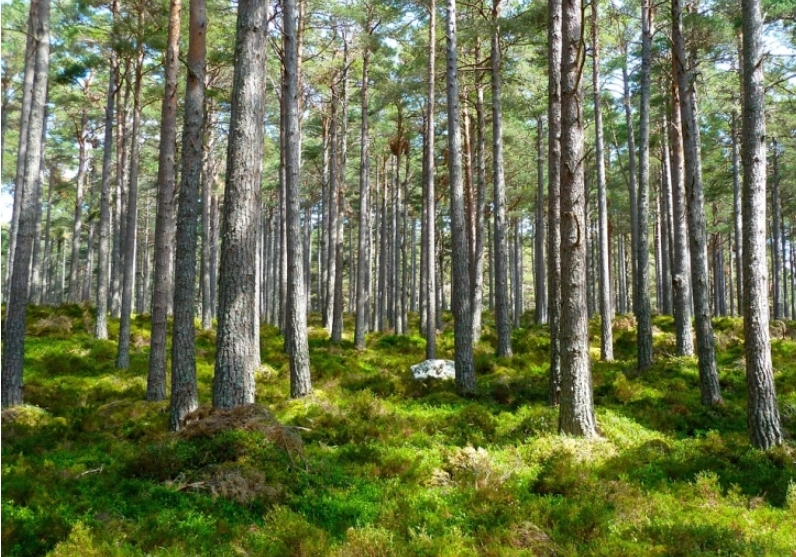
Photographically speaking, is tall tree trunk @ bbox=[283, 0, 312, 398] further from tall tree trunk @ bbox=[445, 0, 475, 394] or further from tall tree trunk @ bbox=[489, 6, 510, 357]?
tall tree trunk @ bbox=[489, 6, 510, 357]

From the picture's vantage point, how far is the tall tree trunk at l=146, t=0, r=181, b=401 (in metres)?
10.3

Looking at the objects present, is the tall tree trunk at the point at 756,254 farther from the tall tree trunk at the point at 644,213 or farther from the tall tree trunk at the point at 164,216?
the tall tree trunk at the point at 164,216

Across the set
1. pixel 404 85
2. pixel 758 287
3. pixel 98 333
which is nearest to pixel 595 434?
pixel 758 287

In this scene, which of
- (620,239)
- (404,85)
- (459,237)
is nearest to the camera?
(459,237)

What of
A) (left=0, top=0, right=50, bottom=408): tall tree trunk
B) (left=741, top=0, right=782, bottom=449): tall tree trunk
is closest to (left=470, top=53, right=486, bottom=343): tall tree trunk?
(left=741, top=0, right=782, bottom=449): tall tree trunk

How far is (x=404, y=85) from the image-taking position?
17.5 m

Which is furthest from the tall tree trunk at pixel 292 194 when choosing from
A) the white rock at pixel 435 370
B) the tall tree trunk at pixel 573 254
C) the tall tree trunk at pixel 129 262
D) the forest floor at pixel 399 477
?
the tall tree trunk at pixel 573 254

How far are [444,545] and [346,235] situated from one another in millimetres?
48864

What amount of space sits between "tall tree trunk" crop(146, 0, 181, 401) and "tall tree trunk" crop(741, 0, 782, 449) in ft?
33.5

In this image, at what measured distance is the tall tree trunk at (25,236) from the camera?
910 cm

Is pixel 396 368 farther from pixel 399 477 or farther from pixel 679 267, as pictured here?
pixel 399 477

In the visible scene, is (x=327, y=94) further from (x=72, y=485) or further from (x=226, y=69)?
(x=72, y=485)

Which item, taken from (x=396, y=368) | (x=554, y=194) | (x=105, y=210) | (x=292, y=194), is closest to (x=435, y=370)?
(x=396, y=368)

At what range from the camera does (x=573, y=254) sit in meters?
7.77
